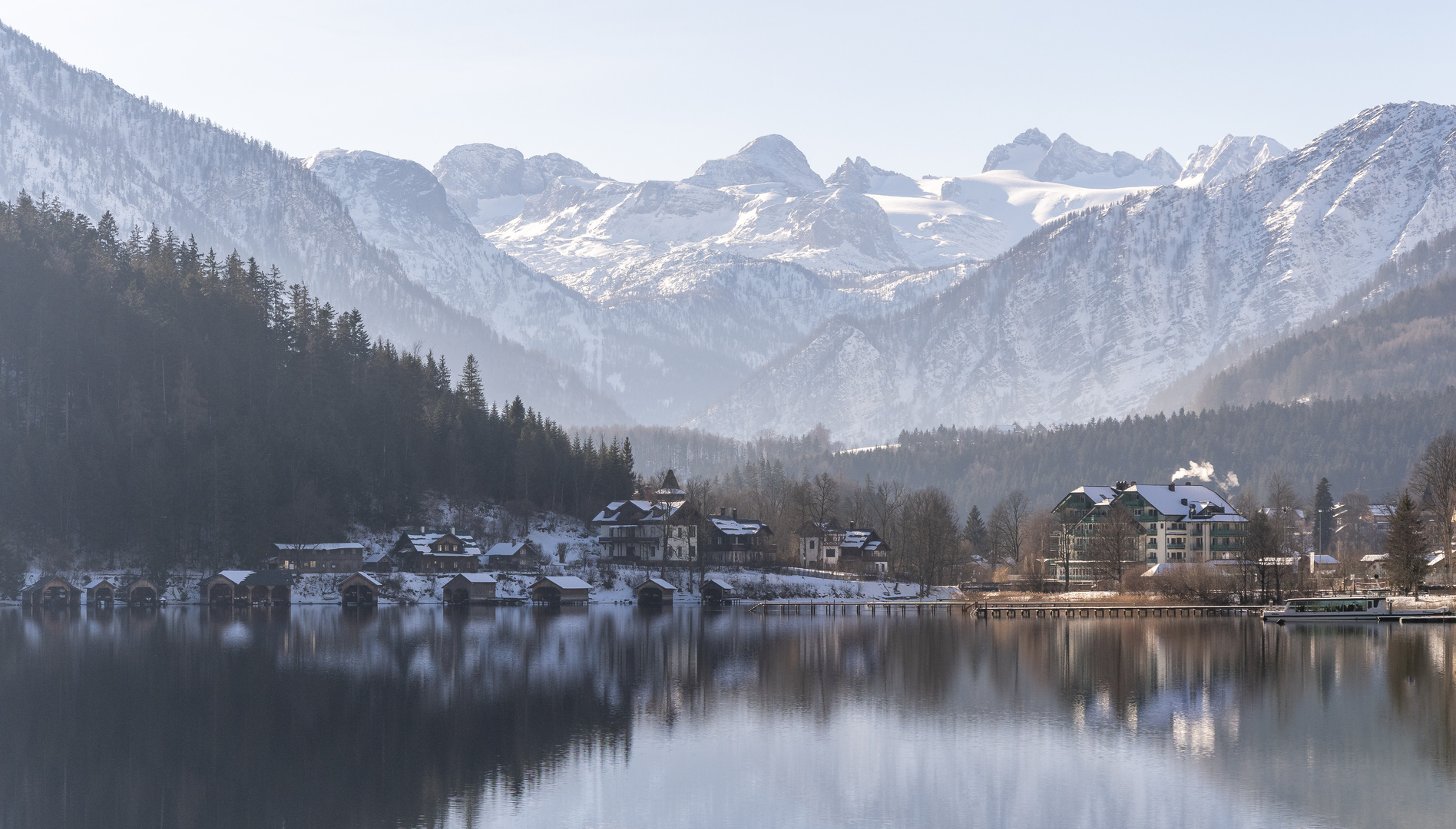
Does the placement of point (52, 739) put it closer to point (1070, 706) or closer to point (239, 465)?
point (1070, 706)

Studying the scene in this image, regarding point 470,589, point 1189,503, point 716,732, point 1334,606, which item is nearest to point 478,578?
point 470,589

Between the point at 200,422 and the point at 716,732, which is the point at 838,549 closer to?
the point at 200,422

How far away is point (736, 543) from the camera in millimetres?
181625

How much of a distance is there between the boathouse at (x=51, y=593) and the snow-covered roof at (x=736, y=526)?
73642 millimetres

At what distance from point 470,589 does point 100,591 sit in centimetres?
3517

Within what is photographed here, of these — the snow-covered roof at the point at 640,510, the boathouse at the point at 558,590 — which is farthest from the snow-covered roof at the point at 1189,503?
the boathouse at the point at 558,590

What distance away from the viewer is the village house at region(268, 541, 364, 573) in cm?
14512

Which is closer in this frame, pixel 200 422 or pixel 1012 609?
pixel 1012 609

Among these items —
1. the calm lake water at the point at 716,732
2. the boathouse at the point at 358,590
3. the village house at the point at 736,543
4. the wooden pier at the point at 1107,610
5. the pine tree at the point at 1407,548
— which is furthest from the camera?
the village house at the point at 736,543

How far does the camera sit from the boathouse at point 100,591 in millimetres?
133775

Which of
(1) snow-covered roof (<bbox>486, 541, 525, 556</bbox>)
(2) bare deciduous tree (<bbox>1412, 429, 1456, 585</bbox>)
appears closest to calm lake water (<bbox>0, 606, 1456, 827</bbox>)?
(2) bare deciduous tree (<bbox>1412, 429, 1456, 585</bbox>)

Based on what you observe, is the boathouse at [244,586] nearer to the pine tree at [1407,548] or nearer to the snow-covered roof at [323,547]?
the snow-covered roof at [323,547]

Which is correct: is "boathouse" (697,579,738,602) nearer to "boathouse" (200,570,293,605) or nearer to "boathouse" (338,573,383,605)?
"boathouse" (338,573,383,605)

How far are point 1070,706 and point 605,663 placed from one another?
3018cm
